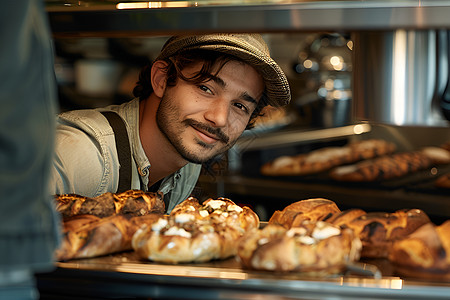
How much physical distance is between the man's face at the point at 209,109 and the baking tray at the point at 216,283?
80 cm

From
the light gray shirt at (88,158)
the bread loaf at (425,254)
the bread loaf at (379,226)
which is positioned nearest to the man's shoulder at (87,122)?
the light gray shirt at (88,158)

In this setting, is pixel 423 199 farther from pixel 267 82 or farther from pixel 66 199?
pixel 66 199

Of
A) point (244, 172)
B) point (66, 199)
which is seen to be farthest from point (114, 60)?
point (66, 199)

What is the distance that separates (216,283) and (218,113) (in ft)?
2.94

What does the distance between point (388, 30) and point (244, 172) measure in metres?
2.51

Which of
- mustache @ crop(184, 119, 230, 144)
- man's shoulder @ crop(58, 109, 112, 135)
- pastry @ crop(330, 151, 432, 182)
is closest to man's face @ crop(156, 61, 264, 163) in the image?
mustache @ crop(184, 119, 230, 144)

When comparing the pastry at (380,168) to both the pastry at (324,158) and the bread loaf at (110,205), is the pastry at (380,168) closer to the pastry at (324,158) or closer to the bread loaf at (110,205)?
the pastry at (324,158)

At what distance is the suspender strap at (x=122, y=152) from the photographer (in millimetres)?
1784

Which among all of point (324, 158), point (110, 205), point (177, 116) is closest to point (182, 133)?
point (177, 116)

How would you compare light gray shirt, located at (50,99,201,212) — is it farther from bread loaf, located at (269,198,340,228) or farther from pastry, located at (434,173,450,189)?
pastry, located at (434,173,450,189)

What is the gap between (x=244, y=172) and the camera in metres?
3.48

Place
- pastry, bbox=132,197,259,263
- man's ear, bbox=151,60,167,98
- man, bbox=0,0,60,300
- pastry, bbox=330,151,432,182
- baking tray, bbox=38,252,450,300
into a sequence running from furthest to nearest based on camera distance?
pastry, bbox=330,151,432,182 < man's ear, bbox=151,60,167,98 < pastry, bbox=132,197,259,263 < baking tray, bbox=38,252,450,300 < man, bbox=0,0,60,300

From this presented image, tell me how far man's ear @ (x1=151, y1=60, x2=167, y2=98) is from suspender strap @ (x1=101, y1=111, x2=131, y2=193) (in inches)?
10.5

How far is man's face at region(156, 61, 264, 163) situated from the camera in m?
1.82
